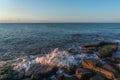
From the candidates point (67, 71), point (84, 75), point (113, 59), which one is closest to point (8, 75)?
point (67, 71)

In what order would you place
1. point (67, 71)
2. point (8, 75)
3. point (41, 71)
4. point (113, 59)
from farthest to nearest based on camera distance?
point (113, 59), point (67, 71), point (41, 71), point (8, 75)

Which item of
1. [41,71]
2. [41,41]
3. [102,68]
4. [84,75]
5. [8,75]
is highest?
[102,68]

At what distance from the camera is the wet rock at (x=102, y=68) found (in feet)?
36.4

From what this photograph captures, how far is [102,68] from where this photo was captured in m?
11.9

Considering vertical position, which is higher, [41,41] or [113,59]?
[113,59]

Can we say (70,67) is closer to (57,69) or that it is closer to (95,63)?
(57,69)

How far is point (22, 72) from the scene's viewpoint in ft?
42.5

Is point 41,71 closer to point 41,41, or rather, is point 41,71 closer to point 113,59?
point 113,59

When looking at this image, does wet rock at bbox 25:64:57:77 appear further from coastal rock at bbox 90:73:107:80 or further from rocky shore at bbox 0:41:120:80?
coastal rock at bbox 90:73:107:80

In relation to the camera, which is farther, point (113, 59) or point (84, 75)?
point (113, 59)

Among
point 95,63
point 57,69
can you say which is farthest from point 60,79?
point 95,63

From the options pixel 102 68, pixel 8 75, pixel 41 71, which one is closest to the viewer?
pixel 102 68

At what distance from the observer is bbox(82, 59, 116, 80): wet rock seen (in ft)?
36.4

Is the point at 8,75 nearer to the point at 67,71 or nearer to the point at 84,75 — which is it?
the point at 67,71
